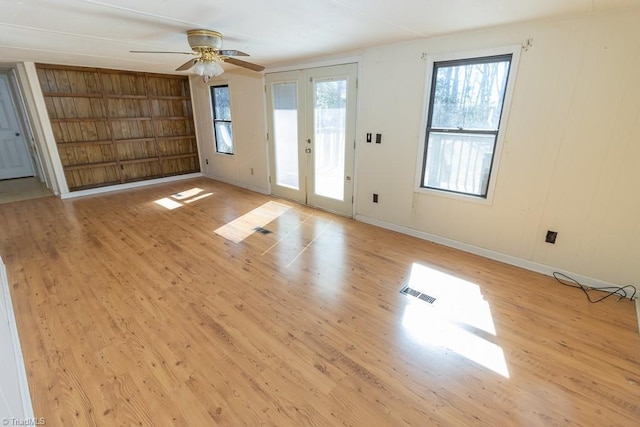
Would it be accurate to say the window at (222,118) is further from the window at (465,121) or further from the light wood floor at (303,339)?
the window at (465,121)

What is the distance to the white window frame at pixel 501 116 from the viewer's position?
2715 millimetres

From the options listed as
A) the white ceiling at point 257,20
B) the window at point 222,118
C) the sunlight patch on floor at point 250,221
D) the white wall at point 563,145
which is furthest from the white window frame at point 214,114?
the white wall at point 563,145

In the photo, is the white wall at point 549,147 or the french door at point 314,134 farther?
the french door at point 314,134

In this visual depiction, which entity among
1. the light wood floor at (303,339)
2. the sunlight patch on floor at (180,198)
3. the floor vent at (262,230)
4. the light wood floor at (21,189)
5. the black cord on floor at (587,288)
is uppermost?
the light wood floor at (21,189)

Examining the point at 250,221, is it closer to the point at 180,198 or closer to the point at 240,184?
the point at 180,198

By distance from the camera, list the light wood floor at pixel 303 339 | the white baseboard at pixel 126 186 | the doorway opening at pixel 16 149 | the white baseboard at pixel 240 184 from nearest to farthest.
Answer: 1. the light wood floor at pixel 303 339
2. the white baseboard at pixel 126 186
3. the white baseboard at pixel 240 184
4. the doorway opening at pixel 16 149

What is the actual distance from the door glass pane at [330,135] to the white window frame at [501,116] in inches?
45.1

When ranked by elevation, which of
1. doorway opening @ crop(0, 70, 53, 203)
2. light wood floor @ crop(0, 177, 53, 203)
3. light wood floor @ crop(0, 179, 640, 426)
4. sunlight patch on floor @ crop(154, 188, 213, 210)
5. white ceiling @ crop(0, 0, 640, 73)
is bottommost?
light wood floor @ crop(0, 179, 640, 426)

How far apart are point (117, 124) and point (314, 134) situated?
13.9 feet

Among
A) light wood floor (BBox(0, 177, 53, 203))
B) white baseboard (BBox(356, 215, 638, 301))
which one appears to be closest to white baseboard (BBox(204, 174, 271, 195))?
white baseboard (BBox(356, 215, 638, 301))

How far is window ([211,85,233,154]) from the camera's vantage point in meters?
6.00

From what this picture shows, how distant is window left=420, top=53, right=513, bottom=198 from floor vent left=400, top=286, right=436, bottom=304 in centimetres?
136

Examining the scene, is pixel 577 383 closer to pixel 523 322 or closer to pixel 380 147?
pixel 523 322

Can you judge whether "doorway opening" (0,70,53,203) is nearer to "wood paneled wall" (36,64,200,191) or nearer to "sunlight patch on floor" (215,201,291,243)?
"wood paneled wall" (36,64,200,191)
